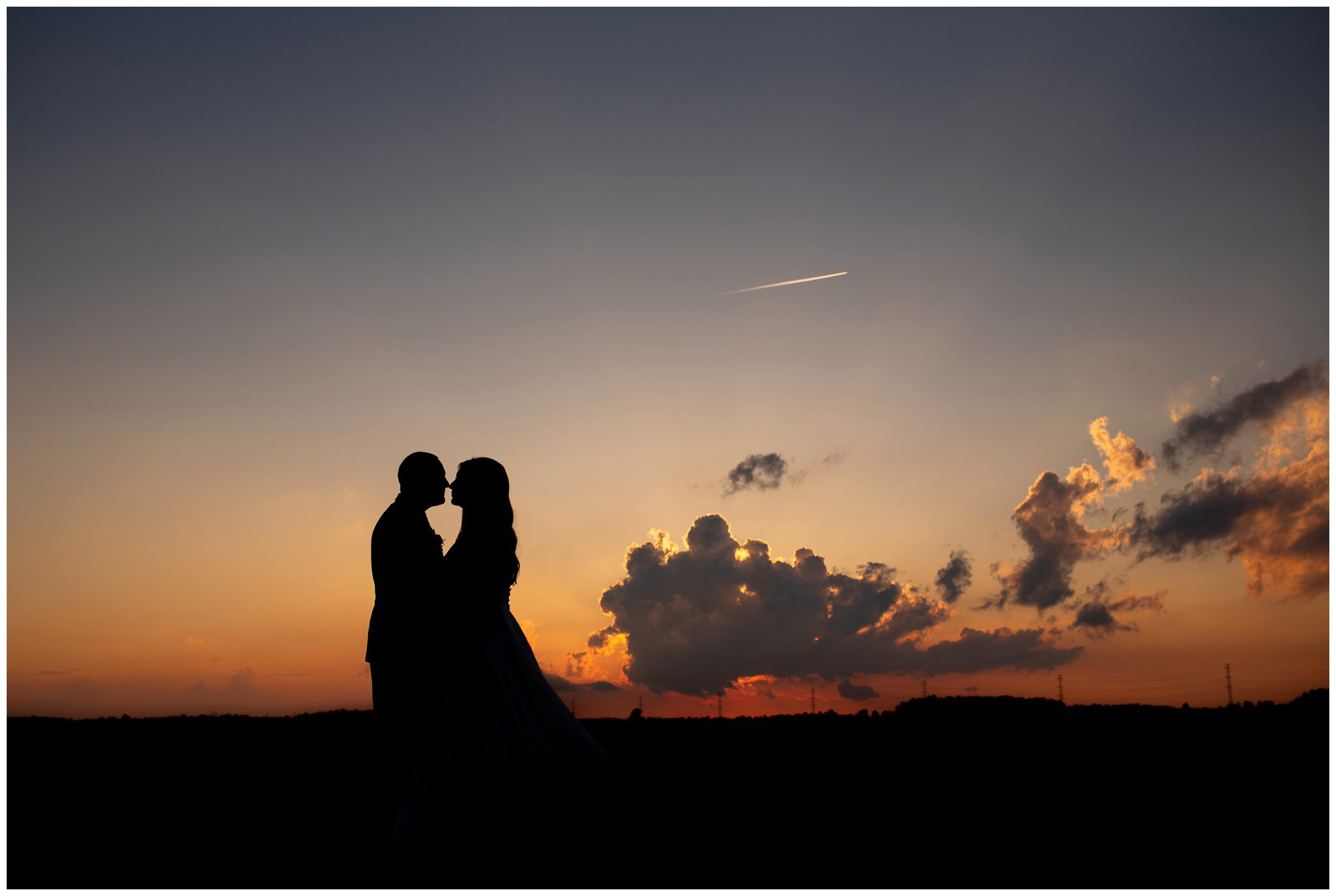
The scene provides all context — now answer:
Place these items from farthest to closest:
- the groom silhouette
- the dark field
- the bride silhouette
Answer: the groom silhouette, the bride silhouette, the dark field

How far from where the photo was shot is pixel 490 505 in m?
8.29

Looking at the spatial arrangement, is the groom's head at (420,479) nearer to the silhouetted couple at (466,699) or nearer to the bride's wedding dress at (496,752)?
the silhouetted couple at (466,699)

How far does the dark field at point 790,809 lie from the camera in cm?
696

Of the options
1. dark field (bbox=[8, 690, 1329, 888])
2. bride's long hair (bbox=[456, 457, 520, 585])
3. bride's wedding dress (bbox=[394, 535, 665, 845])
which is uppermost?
bride's long hair (bbox=[456, 457, 520, 585])

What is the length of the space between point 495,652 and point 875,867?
376 cm

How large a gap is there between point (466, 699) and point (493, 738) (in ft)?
1.43

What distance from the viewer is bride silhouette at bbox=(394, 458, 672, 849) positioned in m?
7.68

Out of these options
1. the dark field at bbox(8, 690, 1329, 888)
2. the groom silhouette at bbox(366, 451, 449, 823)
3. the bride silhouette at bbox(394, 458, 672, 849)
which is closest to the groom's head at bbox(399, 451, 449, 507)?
the groom silhouette at bbox(366, 451, 449, 823)

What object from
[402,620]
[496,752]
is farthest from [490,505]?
[496,752]

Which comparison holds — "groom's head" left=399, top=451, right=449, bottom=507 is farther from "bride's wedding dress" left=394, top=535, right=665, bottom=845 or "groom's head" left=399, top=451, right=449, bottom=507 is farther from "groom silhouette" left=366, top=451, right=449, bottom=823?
"bride's wedding dress" left=394, top=535, right=665, bottom=845

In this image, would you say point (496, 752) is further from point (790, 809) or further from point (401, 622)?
point (790, 809)

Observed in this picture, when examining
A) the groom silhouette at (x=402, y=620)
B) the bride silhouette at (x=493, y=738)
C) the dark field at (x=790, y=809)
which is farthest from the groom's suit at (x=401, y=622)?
the dark field at (x=790, y=809)

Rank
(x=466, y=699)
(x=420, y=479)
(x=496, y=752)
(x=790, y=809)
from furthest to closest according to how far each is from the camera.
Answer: (x=790, y=809) → (x=420, y=479) → (x=466, y=699) → (x=496, y=752)

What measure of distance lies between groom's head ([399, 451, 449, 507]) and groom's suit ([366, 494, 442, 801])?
87mm
